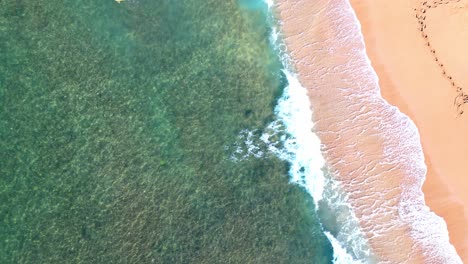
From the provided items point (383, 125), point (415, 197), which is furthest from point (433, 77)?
point (415, 197)

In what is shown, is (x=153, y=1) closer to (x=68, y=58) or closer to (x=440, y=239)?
(x=68, y=58)

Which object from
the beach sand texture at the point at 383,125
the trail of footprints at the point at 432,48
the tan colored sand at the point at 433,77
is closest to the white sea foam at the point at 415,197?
the beach sand texture at the point at 383,125

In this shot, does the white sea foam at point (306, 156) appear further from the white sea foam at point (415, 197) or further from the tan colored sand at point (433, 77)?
the tan colored sand at point (433, 77)

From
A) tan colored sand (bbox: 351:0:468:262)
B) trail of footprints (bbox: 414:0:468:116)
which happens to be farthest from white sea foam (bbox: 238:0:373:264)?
trail of footprints (bbox: 414:0:468:116)

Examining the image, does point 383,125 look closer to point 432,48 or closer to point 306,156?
point 306,156

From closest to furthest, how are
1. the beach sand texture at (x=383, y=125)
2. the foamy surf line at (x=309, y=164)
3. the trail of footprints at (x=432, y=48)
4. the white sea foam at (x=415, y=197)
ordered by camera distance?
the white sea foam at (x=415, y=197) < the beach sand texture at (x=383, y=125) < the trail of footprints at (x=432, y=48) < the foamy surf line at (x=309, y=164)

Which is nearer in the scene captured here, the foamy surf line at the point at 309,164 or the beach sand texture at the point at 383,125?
the beach sand texture at the point at 383,125
